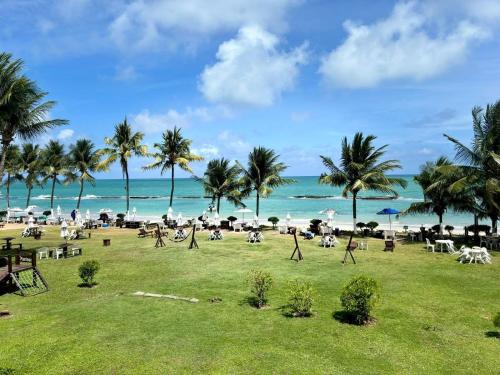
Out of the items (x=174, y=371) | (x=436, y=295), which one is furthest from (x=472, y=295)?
(x=174, y=371)

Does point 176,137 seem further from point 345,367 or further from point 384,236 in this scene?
point 345,367

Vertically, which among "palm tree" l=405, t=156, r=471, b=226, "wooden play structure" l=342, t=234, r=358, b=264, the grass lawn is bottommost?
the grass lawn

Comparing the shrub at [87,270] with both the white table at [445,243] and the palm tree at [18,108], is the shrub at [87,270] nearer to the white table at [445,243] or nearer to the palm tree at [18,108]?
the palm tree at [18,108]

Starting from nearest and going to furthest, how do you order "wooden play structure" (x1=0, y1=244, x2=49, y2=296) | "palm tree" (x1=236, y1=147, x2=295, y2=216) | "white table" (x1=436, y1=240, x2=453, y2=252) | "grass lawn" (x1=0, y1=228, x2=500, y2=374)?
"grass lawn" (x1=0, y1=228, x2=500, y2=374), "wooden play structure" (x1=0, y1=244, x2=49, y2=296), "white table" (x1=436, y1=240, x2=453, y2=252), "palm tree" (x1=236, y1=147, x2=295, y2=216)

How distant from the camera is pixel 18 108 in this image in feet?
51.7

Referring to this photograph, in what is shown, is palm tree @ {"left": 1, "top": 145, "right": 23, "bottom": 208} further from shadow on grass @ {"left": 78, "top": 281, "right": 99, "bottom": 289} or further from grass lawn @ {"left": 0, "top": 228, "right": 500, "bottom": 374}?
shadow on grass @ {"left": 78, "top": 281, "right": 99, "bottom": 289}

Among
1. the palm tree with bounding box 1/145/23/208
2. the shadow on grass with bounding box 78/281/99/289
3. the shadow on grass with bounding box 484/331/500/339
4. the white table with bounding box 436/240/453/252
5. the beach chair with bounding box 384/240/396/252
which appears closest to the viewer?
the shadow on grass with bounding box 484/331/500/339

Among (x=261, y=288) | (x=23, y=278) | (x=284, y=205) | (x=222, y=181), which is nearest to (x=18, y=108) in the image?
(x=23, y=278)

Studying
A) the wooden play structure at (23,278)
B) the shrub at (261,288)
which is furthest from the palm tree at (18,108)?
the shrub at (261,288)

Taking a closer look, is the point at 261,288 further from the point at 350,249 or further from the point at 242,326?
the point at 350,249

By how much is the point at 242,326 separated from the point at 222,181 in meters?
23.1

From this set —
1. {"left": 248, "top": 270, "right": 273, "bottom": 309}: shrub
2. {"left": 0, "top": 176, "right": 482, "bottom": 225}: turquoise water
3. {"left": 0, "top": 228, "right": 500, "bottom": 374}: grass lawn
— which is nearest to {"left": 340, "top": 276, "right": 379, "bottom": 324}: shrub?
{"left": 0, "top": 228, "right": 500, "bottom": 374}: grass lawn

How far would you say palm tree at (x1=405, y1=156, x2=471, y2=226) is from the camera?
840 inches

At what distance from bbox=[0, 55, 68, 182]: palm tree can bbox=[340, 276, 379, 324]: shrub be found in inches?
547
